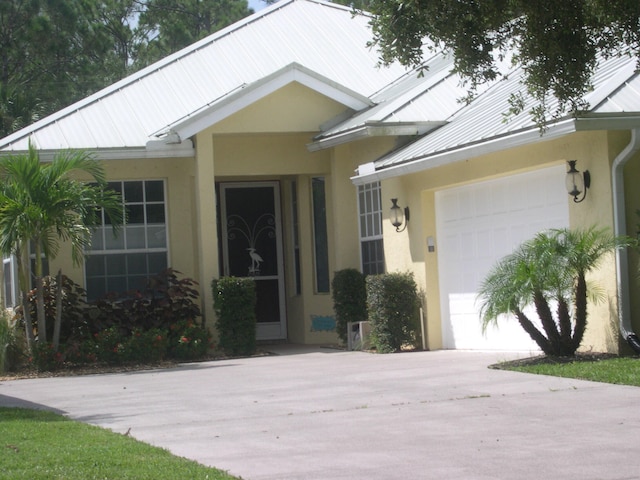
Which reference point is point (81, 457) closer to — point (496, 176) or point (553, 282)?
point (553, 282)

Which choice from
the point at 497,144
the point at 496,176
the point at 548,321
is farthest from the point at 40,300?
the point at 548,321

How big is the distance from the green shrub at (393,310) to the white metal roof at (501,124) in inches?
60.3

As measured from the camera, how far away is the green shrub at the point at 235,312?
15727mm

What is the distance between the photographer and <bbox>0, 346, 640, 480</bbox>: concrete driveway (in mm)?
6688

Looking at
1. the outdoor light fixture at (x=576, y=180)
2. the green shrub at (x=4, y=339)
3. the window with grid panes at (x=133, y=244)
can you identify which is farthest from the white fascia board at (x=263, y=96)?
the outdoor light fixture at (x=576, y=180)

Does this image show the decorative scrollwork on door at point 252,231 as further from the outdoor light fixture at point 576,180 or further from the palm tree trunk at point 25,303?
the outdoor light fixture at point 576,180

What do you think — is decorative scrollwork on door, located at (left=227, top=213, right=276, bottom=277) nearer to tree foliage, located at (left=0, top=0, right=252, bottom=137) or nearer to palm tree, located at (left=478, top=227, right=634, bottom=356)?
palm tree, located at (left=478, top=227, right=634, bottom=356)

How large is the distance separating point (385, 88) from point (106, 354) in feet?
22.8

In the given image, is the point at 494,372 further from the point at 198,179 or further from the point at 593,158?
the point at 198,179

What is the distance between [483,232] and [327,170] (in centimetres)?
416

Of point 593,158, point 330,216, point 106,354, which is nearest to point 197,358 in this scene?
point 106,354

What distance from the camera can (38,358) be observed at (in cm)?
1434

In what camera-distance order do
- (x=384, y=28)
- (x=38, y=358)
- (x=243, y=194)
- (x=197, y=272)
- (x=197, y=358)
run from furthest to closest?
1. (x=243, y=194)
2. (x=197, y=272)
3. (x=197, y=358)
4. (x=38, y=358)
5. (x=384, y=28)

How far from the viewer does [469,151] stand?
13.0 meters
